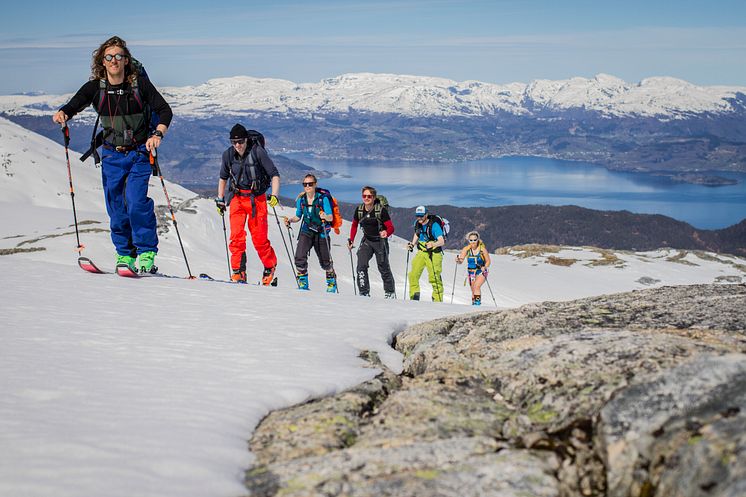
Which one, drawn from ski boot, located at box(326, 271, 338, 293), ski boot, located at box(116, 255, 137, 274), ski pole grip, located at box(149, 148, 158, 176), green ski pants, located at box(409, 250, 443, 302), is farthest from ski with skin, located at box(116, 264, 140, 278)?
green ski pants, located at box(409, 250, 443, 302)

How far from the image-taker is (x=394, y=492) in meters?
3.06

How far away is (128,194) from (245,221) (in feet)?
10.4

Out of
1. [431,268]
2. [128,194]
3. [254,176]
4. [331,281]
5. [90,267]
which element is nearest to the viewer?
[128,194]

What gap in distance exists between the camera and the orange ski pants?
12.3m

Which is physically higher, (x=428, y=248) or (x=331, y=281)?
(x=428, y=248)

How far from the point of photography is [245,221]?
1252cm

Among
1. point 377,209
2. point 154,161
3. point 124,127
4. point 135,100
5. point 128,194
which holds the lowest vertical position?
point 377,209

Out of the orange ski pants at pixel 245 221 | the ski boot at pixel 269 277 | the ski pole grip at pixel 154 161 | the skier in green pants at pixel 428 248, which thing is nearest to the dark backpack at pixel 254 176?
the orange ski pants at pixel 245 221

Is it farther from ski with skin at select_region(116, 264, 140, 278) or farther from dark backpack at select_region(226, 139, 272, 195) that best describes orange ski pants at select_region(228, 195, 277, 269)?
ski with skin at select_region(116, 264, 140, 278)

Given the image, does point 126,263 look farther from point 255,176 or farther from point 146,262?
point 255,176

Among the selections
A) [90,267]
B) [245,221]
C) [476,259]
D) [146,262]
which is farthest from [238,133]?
[476,259]

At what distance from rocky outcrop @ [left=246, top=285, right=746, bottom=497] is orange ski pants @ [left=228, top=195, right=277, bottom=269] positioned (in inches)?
299

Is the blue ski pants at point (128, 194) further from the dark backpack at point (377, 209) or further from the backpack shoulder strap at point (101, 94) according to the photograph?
the dark backpack at point (377, 209)

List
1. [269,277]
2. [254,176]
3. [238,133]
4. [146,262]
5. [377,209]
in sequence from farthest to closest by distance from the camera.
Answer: [377,209] < [269,277] < [254,176] < [238,133] < [146,262]
